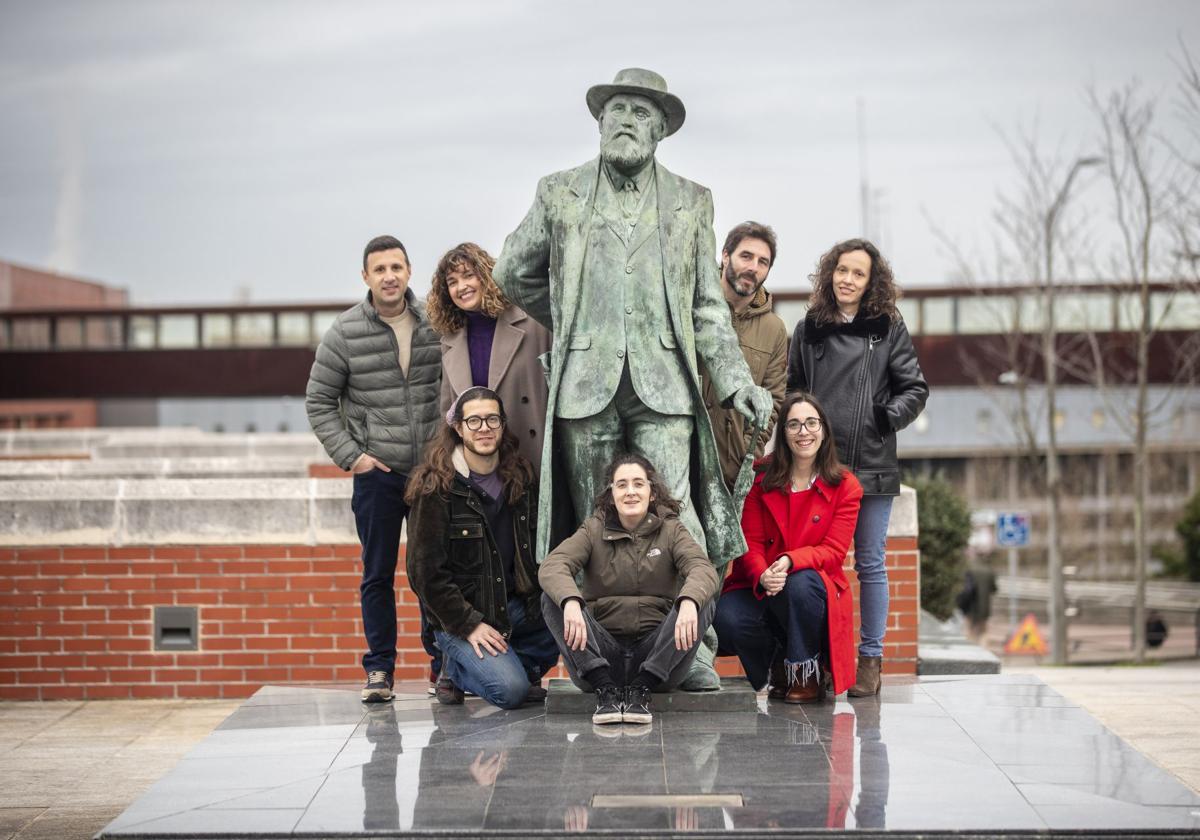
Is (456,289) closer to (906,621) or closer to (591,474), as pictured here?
(591,474)

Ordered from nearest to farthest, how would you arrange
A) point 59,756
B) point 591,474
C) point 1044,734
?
point 1044,734 → point 591,474 → point 59,756

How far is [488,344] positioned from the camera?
22.9ft

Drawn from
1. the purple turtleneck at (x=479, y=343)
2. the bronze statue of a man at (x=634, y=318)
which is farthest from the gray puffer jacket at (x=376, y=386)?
the bronze statue of a man at (x=634, y=318)

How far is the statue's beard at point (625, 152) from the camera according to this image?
6.31 m

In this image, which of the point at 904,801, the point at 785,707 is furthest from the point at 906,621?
the point at 904,801

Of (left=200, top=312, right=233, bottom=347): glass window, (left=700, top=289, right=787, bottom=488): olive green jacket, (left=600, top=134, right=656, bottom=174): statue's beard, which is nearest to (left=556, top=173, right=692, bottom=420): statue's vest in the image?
(left=600, top=134, right=656, bottom=174): statue's beard

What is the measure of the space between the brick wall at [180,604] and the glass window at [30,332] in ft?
91.5

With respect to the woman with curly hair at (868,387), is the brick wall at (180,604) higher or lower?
lower

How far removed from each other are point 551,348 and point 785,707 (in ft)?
5.93

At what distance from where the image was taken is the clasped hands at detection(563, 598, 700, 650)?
230 inches

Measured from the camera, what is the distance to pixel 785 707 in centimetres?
645

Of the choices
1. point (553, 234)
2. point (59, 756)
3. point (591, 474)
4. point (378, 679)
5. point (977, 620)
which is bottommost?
point (977, 620)

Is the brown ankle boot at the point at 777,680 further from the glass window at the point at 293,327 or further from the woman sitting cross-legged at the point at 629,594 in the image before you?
the glass window at the point at 293,327

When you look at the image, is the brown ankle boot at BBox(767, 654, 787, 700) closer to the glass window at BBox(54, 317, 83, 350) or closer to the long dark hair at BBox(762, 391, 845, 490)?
the long dark hair at BBox(762, 391, 845, 490)
